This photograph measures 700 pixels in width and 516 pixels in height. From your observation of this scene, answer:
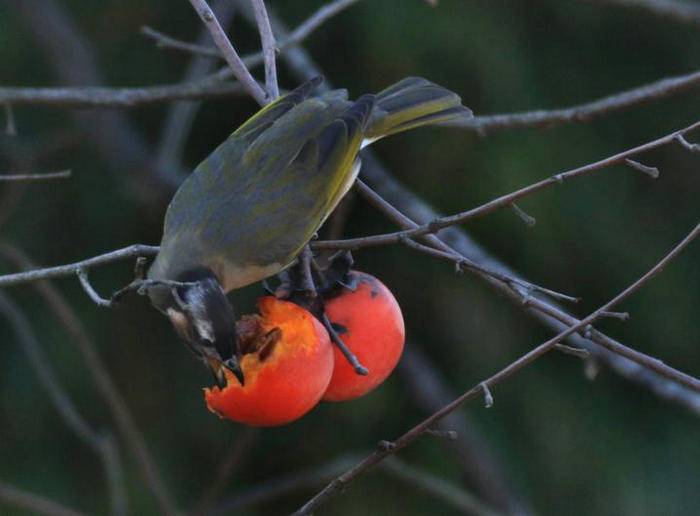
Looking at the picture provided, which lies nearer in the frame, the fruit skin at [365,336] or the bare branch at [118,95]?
the fruit skin at [365,336]

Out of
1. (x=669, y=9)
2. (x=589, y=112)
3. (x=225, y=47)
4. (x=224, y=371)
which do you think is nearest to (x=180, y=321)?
(x=224, y=371)

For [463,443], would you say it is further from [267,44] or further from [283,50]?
[267,44]

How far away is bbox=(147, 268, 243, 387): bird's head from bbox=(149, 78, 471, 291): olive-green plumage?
0.16m

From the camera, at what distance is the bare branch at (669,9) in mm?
3424

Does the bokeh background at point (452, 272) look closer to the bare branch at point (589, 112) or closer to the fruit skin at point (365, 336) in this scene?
the bare branch at point (589, 112)

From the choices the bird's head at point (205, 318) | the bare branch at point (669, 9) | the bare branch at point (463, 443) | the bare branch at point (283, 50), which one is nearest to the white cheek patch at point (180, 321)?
the bird's head at point (205, 318)

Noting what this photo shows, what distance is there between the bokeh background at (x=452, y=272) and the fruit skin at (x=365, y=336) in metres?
2.06

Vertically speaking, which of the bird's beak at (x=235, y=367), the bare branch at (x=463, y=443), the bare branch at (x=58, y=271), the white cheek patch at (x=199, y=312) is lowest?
the bare branch at (x=463, y=443)

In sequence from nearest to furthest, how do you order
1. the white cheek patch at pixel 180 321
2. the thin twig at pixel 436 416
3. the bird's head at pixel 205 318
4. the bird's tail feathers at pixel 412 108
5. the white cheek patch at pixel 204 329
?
the thin twig at pixel 436 416
the bird's head at pixel 205 318
the white cheek patch at pixel 204 329
the white cheek patch at pixel 180 321
the bird's tail feathers at pixel 412 108

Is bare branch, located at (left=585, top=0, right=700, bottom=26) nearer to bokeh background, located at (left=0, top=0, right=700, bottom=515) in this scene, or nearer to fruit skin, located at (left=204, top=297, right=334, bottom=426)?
bokeh background, located at (left=0, top=0, right=700, bottom=515)

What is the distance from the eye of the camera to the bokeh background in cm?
417

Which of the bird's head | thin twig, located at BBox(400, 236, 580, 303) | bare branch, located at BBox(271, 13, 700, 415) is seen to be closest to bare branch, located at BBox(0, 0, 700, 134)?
bare branch, located at BBox(271, 13, 700, 415)

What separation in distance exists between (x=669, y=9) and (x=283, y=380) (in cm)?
198

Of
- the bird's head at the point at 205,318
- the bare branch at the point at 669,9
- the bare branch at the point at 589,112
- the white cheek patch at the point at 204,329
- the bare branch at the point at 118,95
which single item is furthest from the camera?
the bare branch at the point at 669,9
